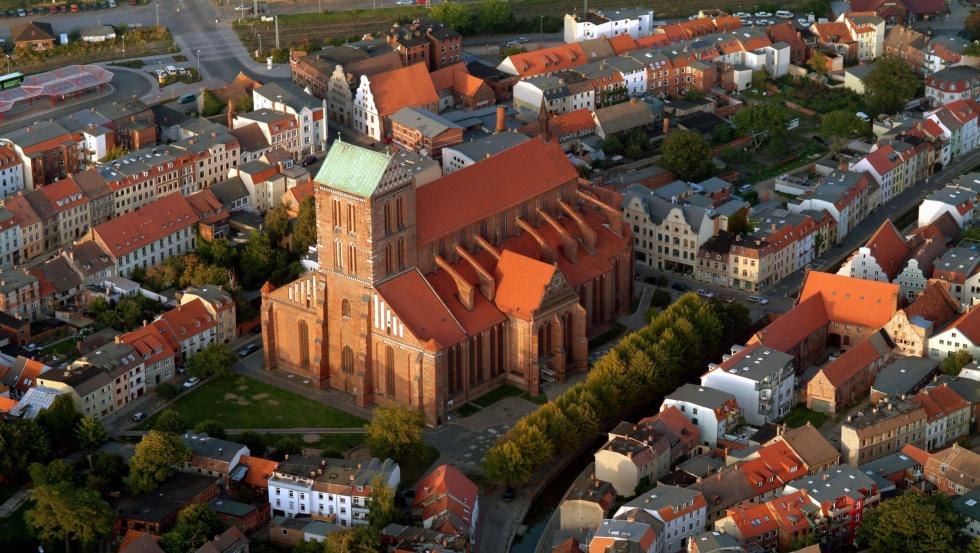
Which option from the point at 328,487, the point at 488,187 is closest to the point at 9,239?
the point at 488,187

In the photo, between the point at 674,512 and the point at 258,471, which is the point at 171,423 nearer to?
the point at 258,471

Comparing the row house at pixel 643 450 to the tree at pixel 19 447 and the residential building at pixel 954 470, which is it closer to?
the residential building at pixel 954 470

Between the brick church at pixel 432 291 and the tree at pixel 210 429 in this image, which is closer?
the tree at pixel 210 429

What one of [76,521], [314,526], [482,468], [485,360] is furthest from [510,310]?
[76,521]

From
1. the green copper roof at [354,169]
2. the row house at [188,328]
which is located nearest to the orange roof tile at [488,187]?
the green copper roof at [354,169]

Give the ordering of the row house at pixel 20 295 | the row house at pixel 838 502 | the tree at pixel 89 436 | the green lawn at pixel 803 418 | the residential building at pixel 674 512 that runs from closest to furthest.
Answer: the residential building at pixel 674 512, the row house at pixel 838 502, the tree at pixel 89 436, the green lawn at pixel 803 418, the row house at pixel 20 295

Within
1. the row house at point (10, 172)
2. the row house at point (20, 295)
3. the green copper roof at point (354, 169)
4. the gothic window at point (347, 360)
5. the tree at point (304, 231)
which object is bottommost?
the gothic window at point (347, 360)

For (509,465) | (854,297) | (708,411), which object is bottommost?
(509,465)

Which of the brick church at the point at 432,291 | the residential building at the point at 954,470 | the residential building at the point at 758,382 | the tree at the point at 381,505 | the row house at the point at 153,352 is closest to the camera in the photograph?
the tree at the point at 381,505
